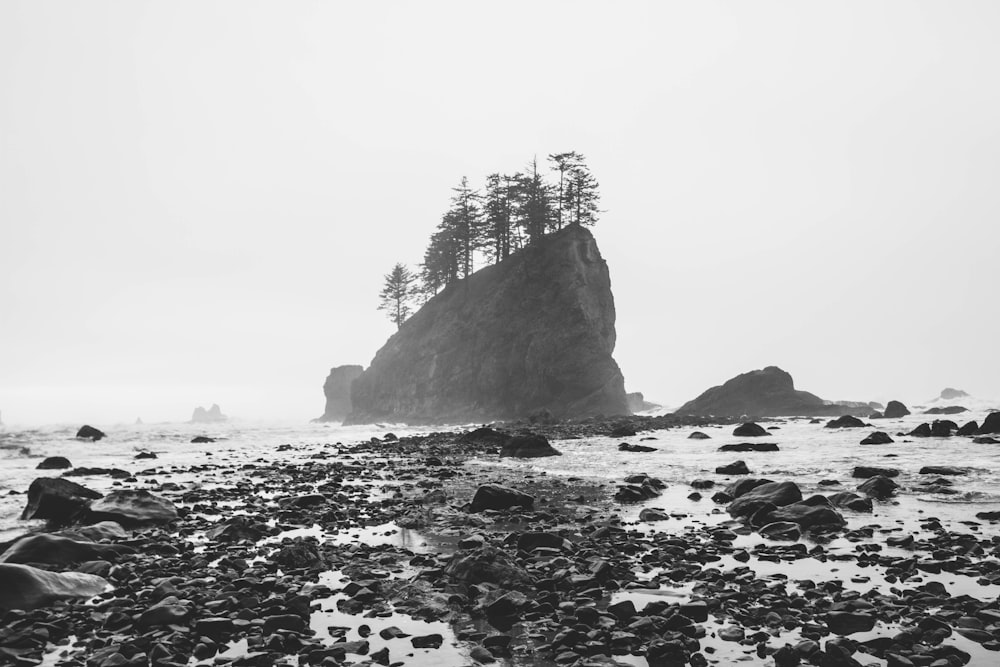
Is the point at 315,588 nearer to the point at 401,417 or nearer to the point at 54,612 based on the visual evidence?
the point at 54,612

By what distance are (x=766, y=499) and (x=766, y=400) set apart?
53.9 m

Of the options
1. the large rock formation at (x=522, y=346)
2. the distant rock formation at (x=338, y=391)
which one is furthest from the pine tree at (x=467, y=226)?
the distant rock formation at (x=338, y=391)

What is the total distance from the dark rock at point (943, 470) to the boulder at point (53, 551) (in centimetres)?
1895

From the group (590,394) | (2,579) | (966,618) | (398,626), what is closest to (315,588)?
(398,626)

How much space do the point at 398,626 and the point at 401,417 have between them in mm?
72025

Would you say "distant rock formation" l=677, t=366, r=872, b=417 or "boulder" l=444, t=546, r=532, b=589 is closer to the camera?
"boulder" l=444, t=546, r=532, b=589

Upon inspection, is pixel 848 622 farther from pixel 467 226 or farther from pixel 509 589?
pixel 467 226

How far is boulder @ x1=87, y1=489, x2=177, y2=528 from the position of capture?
12.0m

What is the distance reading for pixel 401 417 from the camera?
7706 cm

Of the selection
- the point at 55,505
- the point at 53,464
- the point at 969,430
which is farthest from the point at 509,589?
the point at 969,430

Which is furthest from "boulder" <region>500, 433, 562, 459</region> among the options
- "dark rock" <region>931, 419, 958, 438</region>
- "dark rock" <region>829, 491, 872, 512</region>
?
"dark rock" <region>931, 419, 958, 438</region>

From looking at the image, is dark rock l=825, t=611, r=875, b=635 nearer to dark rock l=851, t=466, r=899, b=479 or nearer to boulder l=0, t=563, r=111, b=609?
boulder l=0, t=563, r=111, b=609

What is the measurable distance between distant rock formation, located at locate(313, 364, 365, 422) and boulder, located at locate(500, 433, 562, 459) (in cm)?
8958

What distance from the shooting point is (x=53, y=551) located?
9000 millimetres
